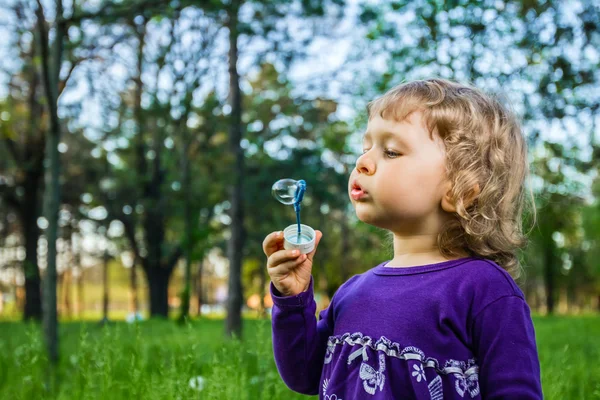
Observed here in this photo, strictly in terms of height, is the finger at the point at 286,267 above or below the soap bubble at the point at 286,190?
below

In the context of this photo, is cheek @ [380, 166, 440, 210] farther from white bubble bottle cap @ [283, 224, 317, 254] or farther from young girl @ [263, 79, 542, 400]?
white bubble bottle cap @ [283, 224, 317, 254]

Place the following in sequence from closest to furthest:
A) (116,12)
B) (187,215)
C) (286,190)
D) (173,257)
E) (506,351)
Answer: (506,351)
(286,190)
(116,12)
(187,215)
(173,257)

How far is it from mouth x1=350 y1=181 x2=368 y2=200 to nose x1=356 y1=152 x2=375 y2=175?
0.13 feet

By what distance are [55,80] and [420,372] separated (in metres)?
4.51

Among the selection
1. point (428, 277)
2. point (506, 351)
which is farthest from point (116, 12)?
point (506, 351)

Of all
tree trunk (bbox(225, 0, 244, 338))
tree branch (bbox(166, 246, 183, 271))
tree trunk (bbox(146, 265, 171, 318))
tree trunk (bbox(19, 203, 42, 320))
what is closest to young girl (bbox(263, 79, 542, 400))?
tree trunk (bbox(225, 0, 244, 338))

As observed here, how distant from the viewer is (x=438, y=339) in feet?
4.81

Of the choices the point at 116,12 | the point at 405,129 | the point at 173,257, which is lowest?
the point at 173,257

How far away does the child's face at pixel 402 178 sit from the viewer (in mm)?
1581

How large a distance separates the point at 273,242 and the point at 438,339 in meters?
0.51

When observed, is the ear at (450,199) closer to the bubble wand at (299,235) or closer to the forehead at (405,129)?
the forehead at (405,129)

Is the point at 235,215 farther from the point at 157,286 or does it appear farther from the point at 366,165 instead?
the point at 157,286

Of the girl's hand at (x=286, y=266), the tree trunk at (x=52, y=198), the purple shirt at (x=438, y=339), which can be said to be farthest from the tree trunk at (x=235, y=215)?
the purple shirt at (x=438, y=339)

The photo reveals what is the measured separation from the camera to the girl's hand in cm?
164
